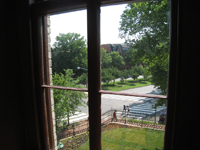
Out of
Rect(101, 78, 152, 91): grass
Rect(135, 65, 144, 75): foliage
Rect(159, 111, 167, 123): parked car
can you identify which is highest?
→ Rect(135, 65, 144, 75): foliage

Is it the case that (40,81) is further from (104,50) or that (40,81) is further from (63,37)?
(104,50)

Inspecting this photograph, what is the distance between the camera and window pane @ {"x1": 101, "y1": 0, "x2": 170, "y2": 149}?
1.13 meters

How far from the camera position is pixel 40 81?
164 cm

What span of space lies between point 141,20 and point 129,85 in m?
0.60

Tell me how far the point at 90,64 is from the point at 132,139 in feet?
2.78

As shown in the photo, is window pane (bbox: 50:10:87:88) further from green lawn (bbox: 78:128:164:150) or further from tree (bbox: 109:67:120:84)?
green lawn (bbox: 78:128:164:150)

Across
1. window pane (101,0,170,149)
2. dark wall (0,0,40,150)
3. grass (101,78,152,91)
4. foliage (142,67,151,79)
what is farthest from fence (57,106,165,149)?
dark wall (0,0,40,150)

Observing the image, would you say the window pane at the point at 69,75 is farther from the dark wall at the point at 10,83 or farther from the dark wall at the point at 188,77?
the dark wall at the point at 188,77

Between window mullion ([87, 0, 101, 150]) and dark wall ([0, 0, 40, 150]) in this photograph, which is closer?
window mullion ([87, 0, 101, 150])

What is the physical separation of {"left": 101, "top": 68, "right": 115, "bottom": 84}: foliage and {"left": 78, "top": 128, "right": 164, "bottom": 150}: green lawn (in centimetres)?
51

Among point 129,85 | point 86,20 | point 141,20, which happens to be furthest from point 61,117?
point 141,20

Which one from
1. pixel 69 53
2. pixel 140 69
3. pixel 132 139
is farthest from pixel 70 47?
pixel 132 139

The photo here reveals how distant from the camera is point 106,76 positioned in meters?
1.33

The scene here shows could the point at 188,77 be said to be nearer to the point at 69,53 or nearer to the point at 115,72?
the point at 115,72
